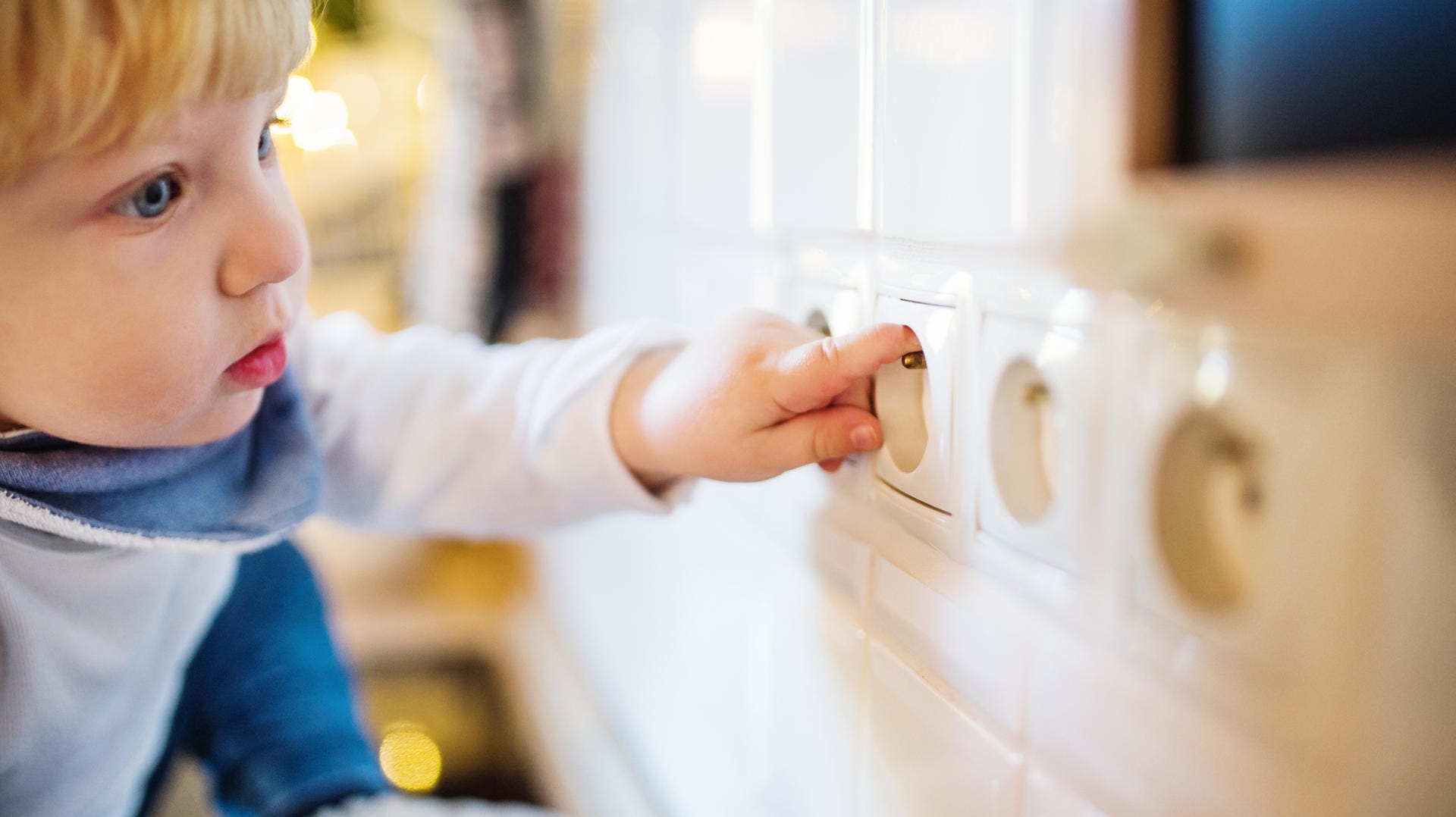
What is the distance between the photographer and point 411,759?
35.5 inches

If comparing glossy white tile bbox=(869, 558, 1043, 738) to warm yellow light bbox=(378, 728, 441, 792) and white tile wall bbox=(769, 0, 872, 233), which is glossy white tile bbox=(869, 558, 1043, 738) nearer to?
white tile wall bbox=(769, 0, 872, 233)

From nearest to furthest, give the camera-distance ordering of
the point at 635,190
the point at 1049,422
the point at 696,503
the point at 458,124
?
the point at 1049,422 → the point at 696,503 → the point at 635,190 → the point at 458,124

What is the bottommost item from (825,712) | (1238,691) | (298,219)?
(825,712)

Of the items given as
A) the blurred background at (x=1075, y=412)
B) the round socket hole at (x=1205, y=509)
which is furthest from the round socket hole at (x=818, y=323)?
the round socket hole at (x=1205, y=509)

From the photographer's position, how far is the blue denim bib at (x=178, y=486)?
0.46m

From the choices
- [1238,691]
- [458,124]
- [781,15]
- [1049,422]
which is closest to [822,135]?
[781,15]

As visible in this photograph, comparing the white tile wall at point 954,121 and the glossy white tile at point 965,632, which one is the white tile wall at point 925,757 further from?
the white tile wall at point 954,121

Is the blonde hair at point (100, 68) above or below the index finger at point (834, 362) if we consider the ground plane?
above

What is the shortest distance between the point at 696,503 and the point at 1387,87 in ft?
1.49

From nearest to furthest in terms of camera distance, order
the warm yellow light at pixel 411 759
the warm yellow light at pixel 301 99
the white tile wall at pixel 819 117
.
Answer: the white tile wall at pixel 819 117 → the warm yellow light at pixel 411 759 → the warm yellow light at pixel 301 99

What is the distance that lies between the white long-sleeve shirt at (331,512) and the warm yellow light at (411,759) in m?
0.26

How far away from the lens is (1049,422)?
314 millimetres

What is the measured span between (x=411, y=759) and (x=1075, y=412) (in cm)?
78

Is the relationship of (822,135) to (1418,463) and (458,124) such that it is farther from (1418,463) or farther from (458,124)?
(458,124)
